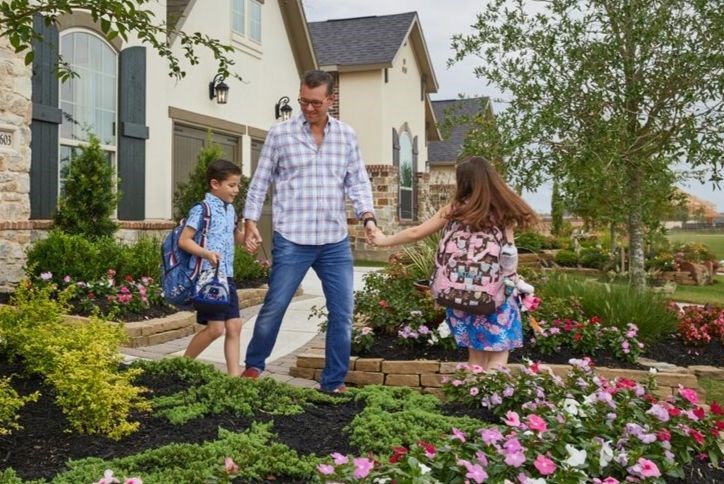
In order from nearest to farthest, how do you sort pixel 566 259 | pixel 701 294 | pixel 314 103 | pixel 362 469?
1. pixel 362 469
2. pixel 314 103
3. pixel 701 294
4. pixel 566 259

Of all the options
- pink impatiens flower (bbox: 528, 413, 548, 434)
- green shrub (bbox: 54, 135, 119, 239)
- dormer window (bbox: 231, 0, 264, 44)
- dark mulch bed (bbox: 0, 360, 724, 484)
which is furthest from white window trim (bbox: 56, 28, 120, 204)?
pink impatiens flower (bbox: 528, 413, 548, 434)

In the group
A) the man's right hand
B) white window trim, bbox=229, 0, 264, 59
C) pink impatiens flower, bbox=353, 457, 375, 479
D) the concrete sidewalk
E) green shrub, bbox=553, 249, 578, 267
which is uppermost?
white window trim, bbox=229, 0, 264, 59

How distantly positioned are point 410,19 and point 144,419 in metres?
19.6

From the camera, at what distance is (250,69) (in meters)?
14.0

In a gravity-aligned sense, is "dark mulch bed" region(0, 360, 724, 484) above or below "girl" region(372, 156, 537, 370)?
below

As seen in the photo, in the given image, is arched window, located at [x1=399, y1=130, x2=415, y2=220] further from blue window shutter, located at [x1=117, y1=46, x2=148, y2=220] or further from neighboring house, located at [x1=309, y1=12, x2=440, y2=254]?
blue window shutter, located at [x1=117, y1=46, x2=148, y2=220]

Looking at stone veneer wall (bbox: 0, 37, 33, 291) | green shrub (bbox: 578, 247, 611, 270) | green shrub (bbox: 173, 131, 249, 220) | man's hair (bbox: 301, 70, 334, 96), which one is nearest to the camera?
man's hair (bbox: 301, 70, 334, 96)

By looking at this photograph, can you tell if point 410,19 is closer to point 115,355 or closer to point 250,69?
point 250,69

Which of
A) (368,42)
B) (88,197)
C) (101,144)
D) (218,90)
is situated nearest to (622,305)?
(88,197)

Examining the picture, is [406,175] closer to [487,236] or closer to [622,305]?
[622,305]

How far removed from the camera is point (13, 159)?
827cm

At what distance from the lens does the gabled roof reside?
19.8 meters

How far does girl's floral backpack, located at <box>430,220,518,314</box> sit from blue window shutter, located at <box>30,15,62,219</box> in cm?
648

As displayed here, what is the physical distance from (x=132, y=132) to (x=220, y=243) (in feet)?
21.5
